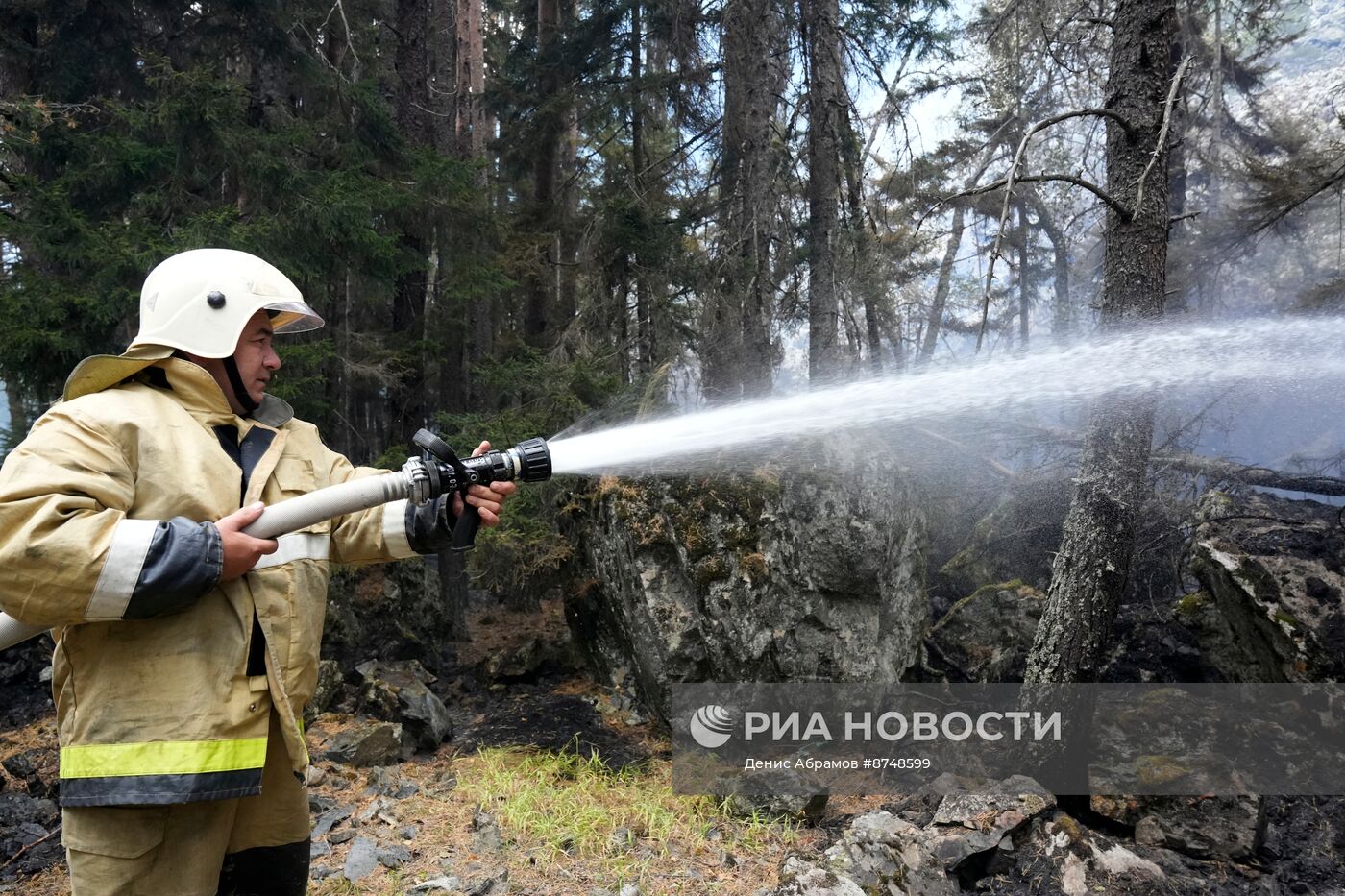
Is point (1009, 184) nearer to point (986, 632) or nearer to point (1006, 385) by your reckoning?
point (1006, 385)

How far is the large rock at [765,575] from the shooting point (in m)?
5.86

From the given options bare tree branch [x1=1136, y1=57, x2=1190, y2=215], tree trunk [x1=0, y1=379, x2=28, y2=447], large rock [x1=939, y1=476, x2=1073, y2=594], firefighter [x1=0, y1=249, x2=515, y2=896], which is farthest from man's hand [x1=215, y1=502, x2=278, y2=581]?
large rock [x1=939, y1=476, x2=1073, y2=594]

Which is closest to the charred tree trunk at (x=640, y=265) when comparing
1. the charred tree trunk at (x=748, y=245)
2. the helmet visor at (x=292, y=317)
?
the charred tree trunk at (x=748, y=245)

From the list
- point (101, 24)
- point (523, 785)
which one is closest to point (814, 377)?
point (523, 785)

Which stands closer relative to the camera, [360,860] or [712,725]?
[360,860]

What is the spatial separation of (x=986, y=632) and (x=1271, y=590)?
261cm

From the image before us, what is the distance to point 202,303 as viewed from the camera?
2.37m

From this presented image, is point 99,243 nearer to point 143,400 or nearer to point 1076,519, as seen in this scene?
point 143,400

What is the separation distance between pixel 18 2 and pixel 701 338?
6842 mm

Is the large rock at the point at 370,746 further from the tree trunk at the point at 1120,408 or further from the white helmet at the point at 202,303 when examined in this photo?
the tree trunk at the point at 1120,408

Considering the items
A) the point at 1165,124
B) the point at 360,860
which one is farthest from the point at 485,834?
the point at 1165,124

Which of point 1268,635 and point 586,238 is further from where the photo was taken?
point 586,238

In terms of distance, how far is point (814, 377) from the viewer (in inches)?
313

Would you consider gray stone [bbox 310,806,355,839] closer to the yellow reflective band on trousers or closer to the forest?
the forest
